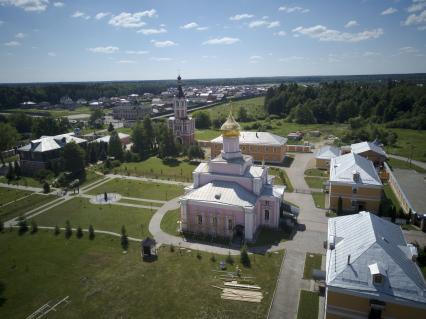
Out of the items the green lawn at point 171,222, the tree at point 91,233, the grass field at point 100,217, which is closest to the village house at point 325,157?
the green lawn at point 171,222

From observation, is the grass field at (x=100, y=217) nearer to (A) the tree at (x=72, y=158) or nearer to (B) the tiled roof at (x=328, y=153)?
(A) the tree at (x=72, y=158)

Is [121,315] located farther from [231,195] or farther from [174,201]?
[174,201]

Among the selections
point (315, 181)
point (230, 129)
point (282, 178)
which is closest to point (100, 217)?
point (230, 129)

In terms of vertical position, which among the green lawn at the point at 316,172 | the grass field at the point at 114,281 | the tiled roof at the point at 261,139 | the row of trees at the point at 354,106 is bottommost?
the grass field at the point at 114,281

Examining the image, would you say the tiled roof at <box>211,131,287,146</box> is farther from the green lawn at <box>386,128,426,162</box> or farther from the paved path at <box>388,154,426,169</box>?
the green lawn at <box>386,128,426,162</box>

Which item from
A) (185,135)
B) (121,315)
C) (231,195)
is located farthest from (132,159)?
(121,315)

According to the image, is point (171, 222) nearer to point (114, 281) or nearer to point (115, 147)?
point (114, 281)
